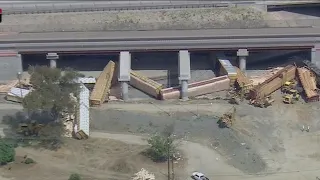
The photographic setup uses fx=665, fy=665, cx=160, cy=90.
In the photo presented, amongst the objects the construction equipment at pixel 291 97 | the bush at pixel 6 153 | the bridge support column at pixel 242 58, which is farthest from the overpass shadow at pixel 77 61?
the construction equipment at pixel 291 97

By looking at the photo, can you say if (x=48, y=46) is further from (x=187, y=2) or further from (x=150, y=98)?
(x=187, y=2)

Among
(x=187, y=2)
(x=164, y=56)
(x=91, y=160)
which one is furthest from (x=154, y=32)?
(x=91, y=160)

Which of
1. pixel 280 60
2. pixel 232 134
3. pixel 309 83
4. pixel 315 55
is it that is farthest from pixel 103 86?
pixel 315 55

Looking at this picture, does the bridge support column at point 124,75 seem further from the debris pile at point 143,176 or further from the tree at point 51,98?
the debris pile at point 143,176

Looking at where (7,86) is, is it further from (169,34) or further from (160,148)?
(160,148)

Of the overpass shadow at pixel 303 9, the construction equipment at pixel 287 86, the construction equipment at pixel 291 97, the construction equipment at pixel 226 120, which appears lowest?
the construction equipment at pixel 226 120

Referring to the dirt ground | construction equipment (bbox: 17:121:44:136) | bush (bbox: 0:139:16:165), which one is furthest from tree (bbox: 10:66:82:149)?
bush (bbox: 0:139:16:165)
